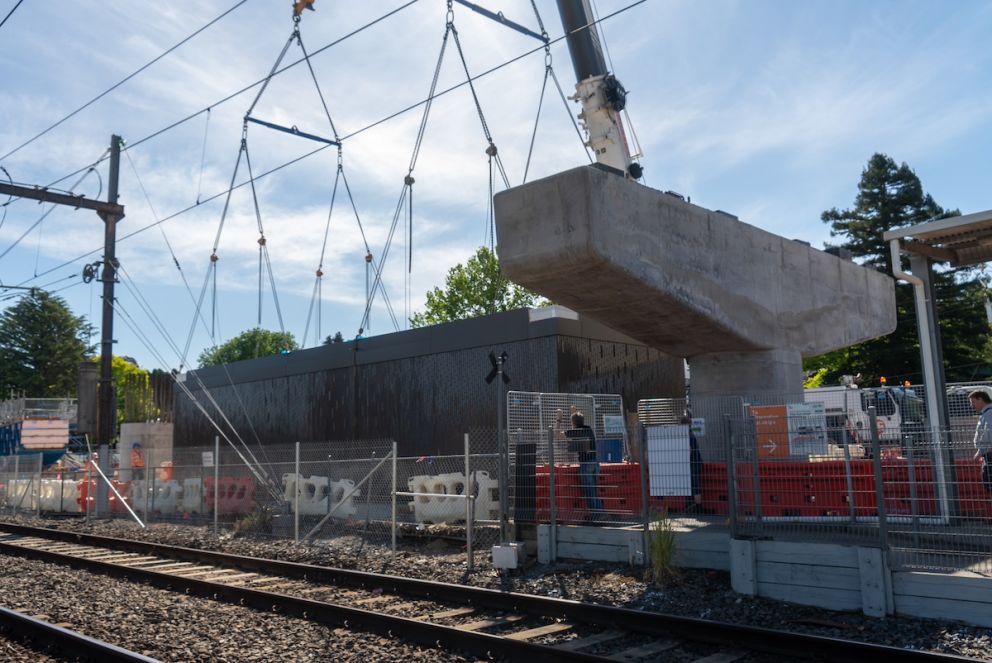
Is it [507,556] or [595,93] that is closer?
[507,556]

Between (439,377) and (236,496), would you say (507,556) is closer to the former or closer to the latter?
(236,496)

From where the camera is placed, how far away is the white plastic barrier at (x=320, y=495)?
16.7 metres

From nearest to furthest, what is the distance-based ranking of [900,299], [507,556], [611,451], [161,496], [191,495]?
1. [507,556]
2. [611,451]
3. [191,495]
4. [161,496]
5. [900,299]

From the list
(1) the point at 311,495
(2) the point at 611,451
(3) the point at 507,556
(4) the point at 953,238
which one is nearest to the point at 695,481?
(2) the point at 611,451

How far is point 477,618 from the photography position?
9250mm

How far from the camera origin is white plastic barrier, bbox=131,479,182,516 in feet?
71.7

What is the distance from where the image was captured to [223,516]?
1989cm

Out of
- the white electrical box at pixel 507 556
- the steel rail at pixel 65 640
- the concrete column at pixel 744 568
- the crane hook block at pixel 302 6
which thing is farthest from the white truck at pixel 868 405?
the crane hook block at pixel 302 6

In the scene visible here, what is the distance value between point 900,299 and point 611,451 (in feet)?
120

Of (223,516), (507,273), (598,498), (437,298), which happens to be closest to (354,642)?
(598,498)

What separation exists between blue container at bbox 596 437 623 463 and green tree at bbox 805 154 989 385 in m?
27.5

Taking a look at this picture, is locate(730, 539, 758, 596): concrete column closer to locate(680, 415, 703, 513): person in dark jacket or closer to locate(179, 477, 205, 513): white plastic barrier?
locate(680, 415, 703, 513): person in dark jacket

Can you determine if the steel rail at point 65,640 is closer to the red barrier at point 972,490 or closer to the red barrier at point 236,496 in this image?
the red barrier at point 972,490

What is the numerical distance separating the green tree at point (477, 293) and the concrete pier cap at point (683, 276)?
43.1 meters
